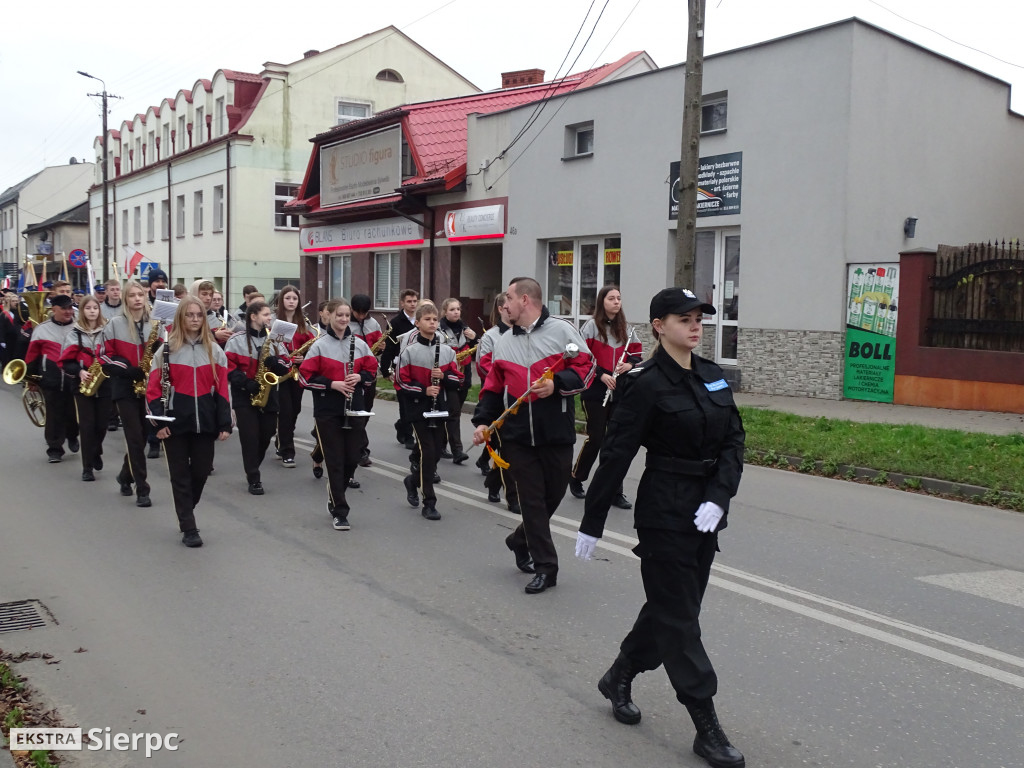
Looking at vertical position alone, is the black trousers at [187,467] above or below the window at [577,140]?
below

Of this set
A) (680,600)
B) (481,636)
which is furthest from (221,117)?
(680,600)

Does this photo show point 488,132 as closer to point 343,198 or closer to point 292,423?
point 343,198

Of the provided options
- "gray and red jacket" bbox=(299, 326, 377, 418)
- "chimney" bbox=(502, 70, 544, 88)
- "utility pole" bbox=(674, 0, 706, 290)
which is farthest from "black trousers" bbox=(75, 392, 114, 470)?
"chimney" bbox=(502, 70, 544, 88)

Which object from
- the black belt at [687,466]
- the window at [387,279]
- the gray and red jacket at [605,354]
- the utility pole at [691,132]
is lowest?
the black belt at [687,466]

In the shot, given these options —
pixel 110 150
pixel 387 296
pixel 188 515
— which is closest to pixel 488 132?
pixel 387 296

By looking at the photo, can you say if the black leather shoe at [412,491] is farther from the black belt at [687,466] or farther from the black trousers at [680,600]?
the black belt at [687,466]

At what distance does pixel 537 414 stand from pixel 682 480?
2389 millimetres

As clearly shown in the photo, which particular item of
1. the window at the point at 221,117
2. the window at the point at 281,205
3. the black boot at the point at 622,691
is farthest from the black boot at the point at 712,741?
the window at the point at 221,117

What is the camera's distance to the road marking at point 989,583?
6.38 metres

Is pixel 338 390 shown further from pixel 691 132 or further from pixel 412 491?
pixel 691 132

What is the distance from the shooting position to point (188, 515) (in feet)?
24.8

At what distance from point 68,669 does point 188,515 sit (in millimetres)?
2535

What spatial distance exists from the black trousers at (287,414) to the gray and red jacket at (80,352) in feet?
5.80

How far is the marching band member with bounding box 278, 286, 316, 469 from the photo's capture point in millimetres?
10570
